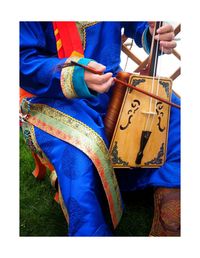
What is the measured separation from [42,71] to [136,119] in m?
0.34

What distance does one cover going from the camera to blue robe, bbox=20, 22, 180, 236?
3.14 feet

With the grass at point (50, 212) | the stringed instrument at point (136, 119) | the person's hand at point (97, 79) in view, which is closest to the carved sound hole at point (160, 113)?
the stringed instrument at point (136, 119)

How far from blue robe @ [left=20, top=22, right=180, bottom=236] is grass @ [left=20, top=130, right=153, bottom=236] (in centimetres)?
20

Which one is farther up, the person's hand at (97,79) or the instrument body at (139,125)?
the person's hand at (97,79)

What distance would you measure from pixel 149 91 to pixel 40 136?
0.39 m

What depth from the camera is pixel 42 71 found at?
3.33ft

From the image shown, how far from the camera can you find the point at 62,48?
1106mm

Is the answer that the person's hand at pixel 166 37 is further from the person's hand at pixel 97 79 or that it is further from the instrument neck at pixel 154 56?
the person's hand at pixel 97 79

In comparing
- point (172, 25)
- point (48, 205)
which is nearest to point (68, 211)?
point (48, 205)

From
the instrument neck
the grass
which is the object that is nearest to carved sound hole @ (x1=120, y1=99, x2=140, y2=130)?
the instrument neck

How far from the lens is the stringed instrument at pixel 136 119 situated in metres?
1.07

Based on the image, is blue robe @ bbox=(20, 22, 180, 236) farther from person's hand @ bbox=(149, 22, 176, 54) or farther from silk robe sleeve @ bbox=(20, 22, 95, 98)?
person's hand @ bbox=(149, 22, 176, 54)

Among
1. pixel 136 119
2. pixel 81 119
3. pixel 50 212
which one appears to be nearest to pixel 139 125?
pixel 136 119

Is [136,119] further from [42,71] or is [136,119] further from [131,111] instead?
[42,71]
